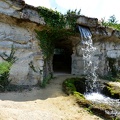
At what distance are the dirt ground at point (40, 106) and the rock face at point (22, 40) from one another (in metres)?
1.03

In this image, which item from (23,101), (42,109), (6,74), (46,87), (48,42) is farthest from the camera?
(48,42)

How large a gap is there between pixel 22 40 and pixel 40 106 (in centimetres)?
397

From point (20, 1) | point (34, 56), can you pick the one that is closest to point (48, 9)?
point (20, 1)

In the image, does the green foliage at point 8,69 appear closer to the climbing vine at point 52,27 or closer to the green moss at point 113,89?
the climbing vine at point 52,27

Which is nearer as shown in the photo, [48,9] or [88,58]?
[48,9]

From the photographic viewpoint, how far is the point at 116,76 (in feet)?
45.2

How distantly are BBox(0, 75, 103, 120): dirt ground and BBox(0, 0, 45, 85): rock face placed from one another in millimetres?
1025

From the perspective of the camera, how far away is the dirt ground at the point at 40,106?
6.38 m

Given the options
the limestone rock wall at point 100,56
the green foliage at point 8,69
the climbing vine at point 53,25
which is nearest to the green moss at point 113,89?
the limestone rock wall at point 100,56

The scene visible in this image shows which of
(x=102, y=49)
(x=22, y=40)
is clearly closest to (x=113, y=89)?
(x=102, y=49)

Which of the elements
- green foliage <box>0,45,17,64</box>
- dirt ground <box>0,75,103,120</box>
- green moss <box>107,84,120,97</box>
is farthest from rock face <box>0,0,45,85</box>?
green moss <box>107,84,120,97</box>

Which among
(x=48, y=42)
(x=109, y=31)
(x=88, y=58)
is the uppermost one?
(x=109, y=31)

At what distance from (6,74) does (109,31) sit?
22.1 feet

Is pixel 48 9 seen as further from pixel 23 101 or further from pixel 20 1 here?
pixel 23 101
